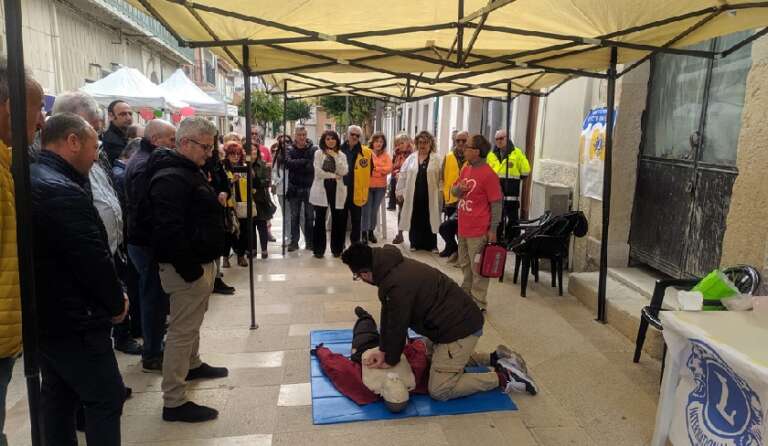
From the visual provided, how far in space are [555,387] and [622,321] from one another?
1.40 meters

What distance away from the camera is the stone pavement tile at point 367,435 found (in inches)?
119

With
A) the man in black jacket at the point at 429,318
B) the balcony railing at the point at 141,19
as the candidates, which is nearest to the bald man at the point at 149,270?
the man in black jacket at the point at 429,318

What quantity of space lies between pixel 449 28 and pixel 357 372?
99.9 inches

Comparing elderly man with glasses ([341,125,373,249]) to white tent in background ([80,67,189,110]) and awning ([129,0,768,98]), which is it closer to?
awning ([129,0,768,98])

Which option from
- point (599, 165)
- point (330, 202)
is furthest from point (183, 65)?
point (599, 165)

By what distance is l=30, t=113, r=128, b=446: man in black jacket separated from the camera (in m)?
1.98

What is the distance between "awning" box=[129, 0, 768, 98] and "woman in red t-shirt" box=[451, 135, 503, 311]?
2.90 ft

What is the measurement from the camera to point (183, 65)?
83.8 ft

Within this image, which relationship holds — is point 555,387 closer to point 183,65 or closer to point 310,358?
point 310,358

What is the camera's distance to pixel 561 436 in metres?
3.13

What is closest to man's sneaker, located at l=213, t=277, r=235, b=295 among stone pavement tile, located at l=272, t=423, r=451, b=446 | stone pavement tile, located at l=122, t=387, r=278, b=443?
stone pavement tile, located at l=122, t=387, r=278, b=443

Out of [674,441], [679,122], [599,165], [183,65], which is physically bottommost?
[674,441]

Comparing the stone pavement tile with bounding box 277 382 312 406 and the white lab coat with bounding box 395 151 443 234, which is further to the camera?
the white lab coat with bounding box 395 151 443 234

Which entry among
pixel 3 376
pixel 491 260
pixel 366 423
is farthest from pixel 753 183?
pixel 3 376
